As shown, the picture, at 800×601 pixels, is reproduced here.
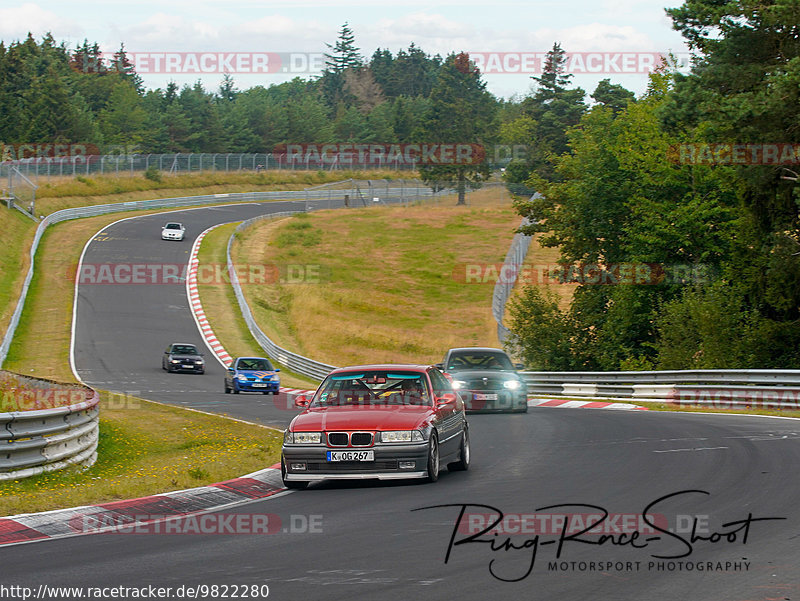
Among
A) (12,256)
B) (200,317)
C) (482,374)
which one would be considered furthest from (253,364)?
(12,256)

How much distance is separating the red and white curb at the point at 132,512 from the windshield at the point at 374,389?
1.29 m

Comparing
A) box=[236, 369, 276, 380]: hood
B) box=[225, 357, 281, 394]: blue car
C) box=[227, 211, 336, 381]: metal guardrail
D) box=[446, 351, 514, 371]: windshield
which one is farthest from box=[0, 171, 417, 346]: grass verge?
box=[446, 351, 514, 371]: windshield

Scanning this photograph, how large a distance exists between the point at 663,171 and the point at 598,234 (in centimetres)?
427

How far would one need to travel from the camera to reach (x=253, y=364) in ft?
106

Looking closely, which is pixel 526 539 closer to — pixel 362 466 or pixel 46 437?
pixel 362 466

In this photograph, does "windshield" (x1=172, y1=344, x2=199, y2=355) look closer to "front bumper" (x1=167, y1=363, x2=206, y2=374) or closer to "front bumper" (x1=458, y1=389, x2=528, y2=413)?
"front bumper" (x1=167, y1=363, x2=206, y2=374)

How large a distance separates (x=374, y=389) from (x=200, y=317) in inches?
1481

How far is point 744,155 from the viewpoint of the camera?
28.1 metres

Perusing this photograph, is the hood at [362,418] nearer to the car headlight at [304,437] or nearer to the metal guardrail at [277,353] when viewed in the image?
the car headlight at [304,437]

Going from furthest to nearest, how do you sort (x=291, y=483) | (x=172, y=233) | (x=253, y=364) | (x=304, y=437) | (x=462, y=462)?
1. (x=172, y=233)
2. (x=253, y=364)
3. (x=462, y=462)
4. (x=291, y=483)
5. (x=304, y=437)

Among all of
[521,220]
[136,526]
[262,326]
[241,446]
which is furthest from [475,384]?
[521,220]

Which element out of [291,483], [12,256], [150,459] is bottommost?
[12,256]

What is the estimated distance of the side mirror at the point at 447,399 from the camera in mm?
12592

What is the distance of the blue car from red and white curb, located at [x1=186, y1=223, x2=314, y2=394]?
2.90 ft
